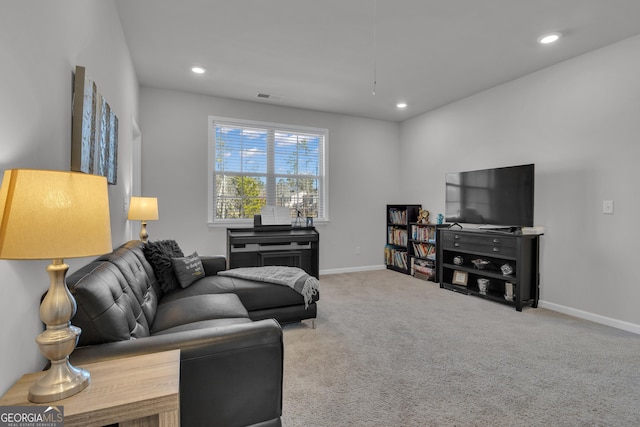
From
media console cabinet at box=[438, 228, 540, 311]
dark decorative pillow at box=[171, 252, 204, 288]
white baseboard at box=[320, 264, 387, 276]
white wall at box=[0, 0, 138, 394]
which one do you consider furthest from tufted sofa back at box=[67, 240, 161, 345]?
media console cabinet at box=[438, 228, 540, 311]

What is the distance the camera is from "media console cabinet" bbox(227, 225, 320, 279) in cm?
411

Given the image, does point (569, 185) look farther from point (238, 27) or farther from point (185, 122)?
point (185, 122)

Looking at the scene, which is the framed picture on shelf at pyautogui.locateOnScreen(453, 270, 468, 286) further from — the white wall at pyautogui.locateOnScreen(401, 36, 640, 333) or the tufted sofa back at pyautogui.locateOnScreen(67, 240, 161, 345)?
the tufted sofa back at pyautogui.locateOnScreen(67, 240, 161, 345)

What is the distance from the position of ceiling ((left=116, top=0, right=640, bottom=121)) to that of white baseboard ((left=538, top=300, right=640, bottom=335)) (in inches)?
103

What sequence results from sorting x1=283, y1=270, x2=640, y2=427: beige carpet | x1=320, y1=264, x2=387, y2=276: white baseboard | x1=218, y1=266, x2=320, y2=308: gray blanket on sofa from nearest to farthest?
x1=283, y1=270, x2=640, y2=427: beige carpet
x1=218, y1=266, x2=320, y2=308: gray blanket on sofa
x1=320, y1=264, x2=387, y2=276: white baseboard

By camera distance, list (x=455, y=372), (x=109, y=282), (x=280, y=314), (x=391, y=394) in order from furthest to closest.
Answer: (x=280, y=314) < (x=455, y=372) < (x=391, y=394) < (x=109, y=282)

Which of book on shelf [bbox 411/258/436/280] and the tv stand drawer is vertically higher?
the tv stand drawer

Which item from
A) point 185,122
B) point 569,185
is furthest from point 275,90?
point 569,185

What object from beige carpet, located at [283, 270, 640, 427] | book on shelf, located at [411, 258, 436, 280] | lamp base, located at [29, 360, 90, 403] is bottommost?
beige carpet, located at [283, 270, 640, 427]

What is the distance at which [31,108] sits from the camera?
1073 millimetres

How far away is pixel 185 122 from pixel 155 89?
535mm

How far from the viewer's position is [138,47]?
313cm

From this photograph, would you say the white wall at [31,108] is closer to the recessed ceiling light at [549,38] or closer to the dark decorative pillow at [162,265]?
the dark decorative pillow at [162,265]

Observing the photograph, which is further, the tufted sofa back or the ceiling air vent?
the ceiling air vent
